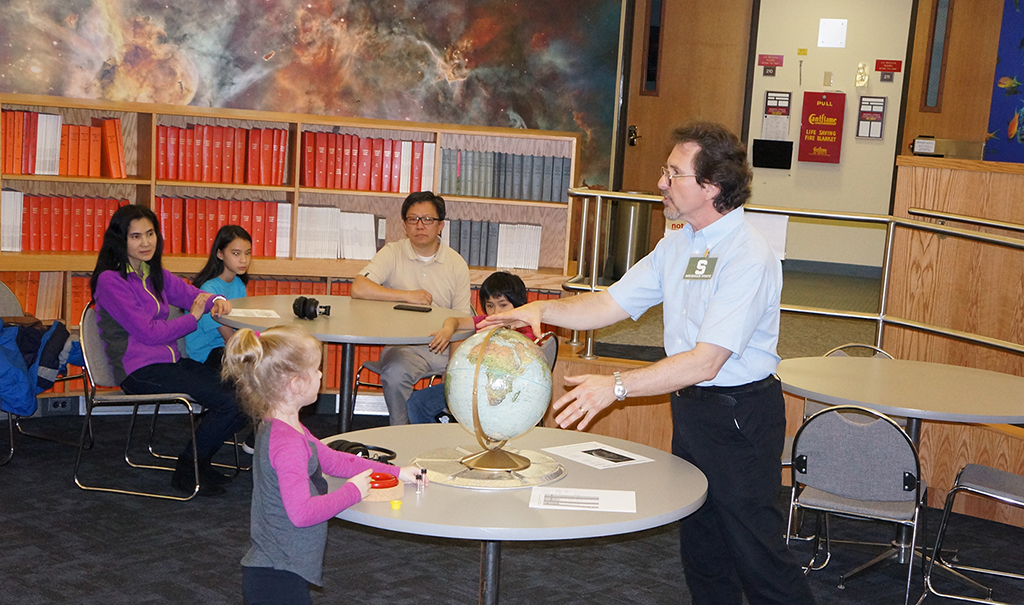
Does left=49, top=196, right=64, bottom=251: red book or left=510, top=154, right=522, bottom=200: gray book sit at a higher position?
left=510, top=154, right=522, bottom=200: gray book

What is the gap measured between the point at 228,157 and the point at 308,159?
468 mm

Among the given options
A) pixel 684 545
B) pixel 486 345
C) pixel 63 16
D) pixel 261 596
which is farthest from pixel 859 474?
pixel 63 16

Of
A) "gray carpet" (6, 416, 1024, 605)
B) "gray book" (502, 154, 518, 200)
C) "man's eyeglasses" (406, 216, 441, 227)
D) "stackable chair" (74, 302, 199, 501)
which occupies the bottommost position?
"gray carpet" (6, 416, 1024, 605)

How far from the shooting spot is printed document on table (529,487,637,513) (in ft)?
7.00

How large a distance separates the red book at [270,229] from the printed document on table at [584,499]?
159 inches

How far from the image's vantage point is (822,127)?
10.1m

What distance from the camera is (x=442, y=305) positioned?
209 inches

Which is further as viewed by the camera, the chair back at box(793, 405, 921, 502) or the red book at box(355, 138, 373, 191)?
the red book at box(355, 138, 373, 191)

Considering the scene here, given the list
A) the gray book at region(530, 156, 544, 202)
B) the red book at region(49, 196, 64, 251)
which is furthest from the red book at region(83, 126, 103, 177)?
the gray book at region(530, 156, 544, 202)

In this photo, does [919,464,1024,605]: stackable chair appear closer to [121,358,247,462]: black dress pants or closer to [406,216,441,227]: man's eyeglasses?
[406,216,441,227]: man's eyeglasses

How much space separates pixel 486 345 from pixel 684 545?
100 cm

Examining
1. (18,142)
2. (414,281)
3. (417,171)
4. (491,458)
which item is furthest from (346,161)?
(491,458)

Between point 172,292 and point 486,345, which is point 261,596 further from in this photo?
point 172,292

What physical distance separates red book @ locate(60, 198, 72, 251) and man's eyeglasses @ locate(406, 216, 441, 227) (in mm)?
2015
